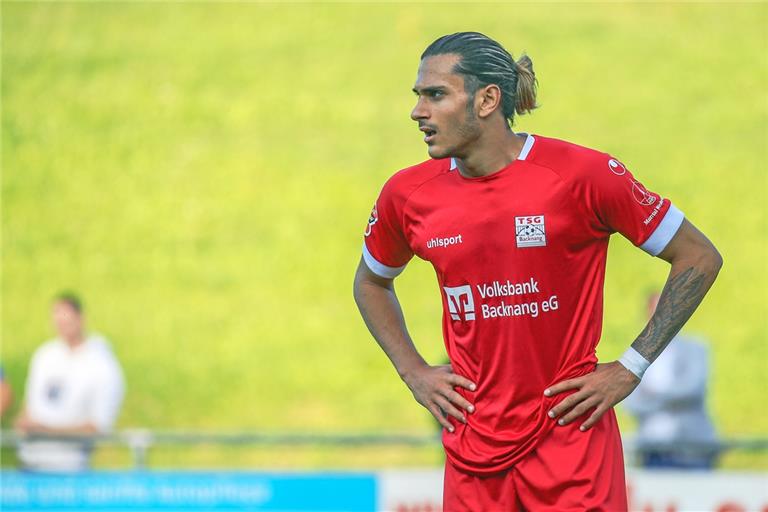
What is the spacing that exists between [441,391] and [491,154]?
0.83 meters

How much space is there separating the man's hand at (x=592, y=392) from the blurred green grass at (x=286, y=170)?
12.1 m

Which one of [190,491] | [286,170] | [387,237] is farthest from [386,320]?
[286,170]

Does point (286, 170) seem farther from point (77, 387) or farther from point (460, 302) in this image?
point (460, 302)

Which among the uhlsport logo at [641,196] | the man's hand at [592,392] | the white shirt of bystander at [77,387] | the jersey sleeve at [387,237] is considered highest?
the white shirt of bystander at [77,387]

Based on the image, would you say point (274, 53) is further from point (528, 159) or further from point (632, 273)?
point (528, 159)

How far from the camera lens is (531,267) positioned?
425 cm

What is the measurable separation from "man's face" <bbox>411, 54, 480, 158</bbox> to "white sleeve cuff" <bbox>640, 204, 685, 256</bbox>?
67 cm

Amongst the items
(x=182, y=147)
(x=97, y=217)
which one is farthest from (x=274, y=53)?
(x=97, y=217)

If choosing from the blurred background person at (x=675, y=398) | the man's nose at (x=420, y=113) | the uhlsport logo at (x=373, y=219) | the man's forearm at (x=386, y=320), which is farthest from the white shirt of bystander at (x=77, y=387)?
the man's nose at (x=420, y=113)

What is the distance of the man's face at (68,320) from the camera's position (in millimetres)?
10242

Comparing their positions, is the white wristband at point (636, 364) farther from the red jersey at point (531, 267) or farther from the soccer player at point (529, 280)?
the red jersey at point (531, 267)

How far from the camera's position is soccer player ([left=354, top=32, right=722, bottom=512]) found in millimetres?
4219

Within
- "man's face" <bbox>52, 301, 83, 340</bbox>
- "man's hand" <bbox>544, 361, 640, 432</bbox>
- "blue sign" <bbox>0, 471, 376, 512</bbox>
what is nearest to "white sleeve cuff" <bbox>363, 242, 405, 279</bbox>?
"man's hand" <bbox>544, 361, 640, 432</bbox>

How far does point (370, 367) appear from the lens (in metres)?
17.9
